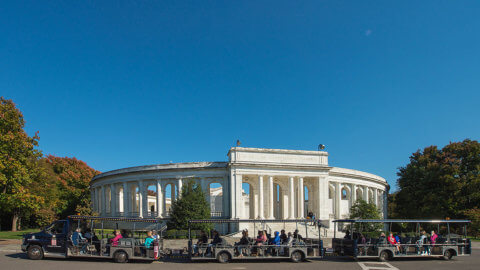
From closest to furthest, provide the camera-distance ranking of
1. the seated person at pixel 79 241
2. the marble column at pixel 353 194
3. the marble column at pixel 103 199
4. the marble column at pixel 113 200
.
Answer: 1. the seated person at pixel 79 241
2. the marble column at pixel 353 194
3. the marble column at pixel 113 200
4. the marble column at pixel 103 199

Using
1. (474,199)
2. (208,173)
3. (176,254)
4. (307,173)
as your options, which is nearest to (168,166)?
(208,173)

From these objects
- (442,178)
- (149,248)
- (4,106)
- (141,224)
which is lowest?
(141,224)

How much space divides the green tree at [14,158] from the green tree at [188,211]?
1214 centimetres

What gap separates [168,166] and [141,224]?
29.4 feet

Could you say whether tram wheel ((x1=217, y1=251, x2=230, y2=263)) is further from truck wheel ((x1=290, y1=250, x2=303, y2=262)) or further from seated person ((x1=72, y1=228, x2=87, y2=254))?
seated person ((x1=72, y1=228, x2=87, y2=254))

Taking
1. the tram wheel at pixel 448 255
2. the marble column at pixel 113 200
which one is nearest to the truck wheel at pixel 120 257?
the tram wheel at pixel 448 255

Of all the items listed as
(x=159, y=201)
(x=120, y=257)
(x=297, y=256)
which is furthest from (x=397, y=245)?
(x=159, y=201)

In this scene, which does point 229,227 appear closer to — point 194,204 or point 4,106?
point 194,204

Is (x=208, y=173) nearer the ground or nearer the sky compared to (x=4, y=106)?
nearer the ground

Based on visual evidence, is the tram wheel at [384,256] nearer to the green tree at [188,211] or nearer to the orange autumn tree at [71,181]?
the green tree at [188,211]

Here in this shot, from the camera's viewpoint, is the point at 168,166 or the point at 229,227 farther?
the point at 168,166

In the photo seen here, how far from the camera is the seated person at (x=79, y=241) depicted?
19.9m

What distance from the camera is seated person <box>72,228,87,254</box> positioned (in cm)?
1994

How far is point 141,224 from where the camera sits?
46.9 m
